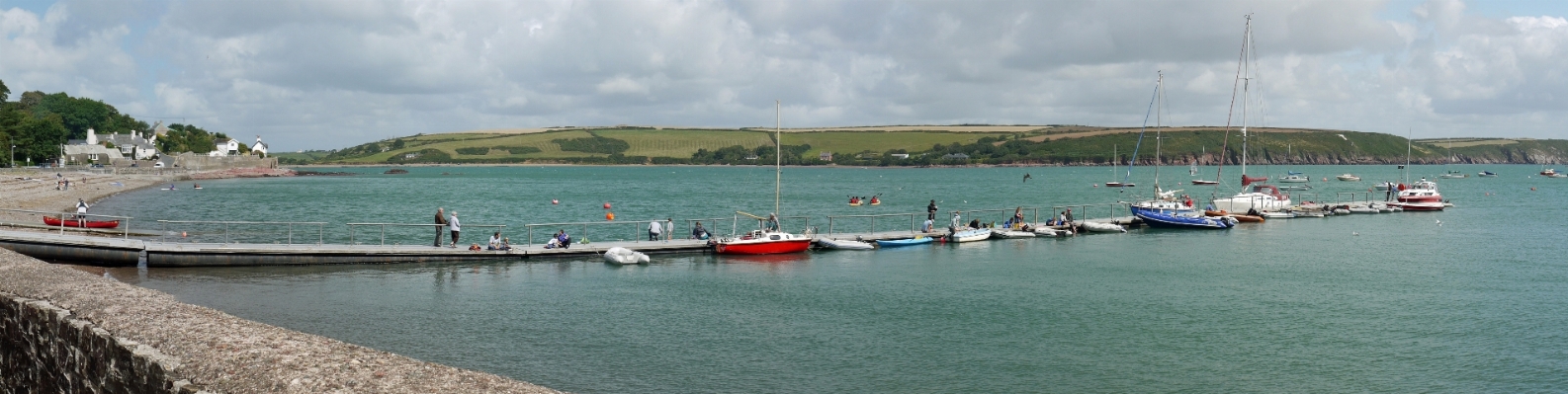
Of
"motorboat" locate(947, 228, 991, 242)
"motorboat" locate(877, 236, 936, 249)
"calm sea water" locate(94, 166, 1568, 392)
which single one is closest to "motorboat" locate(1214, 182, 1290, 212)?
"calm sea water" locate(94, 166, 1568, 392)

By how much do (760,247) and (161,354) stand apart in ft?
105

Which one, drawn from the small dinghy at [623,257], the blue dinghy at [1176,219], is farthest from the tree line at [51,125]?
the blue dinghy at [1176,219]

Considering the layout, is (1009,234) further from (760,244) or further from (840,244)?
(760,244)

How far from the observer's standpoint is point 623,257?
129 feet

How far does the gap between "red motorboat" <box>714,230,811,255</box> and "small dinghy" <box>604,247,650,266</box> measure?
426 centimetres

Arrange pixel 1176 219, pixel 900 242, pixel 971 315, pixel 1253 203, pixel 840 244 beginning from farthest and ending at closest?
pixel 1253 203, pixel 1176 219, pixel 900 242, pixel 840 244, pixel 971 315

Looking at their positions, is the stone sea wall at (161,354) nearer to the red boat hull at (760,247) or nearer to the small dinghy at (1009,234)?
the red boat hull at (760,247)

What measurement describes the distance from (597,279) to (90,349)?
22877mm

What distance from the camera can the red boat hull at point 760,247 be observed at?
4300 cm

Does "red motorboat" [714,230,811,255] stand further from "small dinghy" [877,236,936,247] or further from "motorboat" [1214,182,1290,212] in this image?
"motorboat" [1214,182,1290,212]

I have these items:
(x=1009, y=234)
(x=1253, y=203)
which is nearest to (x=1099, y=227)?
(x=1009, y=234)

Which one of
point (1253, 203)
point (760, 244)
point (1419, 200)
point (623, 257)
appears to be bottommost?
point (623, 257)

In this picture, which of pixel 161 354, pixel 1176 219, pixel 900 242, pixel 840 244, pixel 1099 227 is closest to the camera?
pixel 161 354

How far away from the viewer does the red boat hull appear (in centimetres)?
4300
